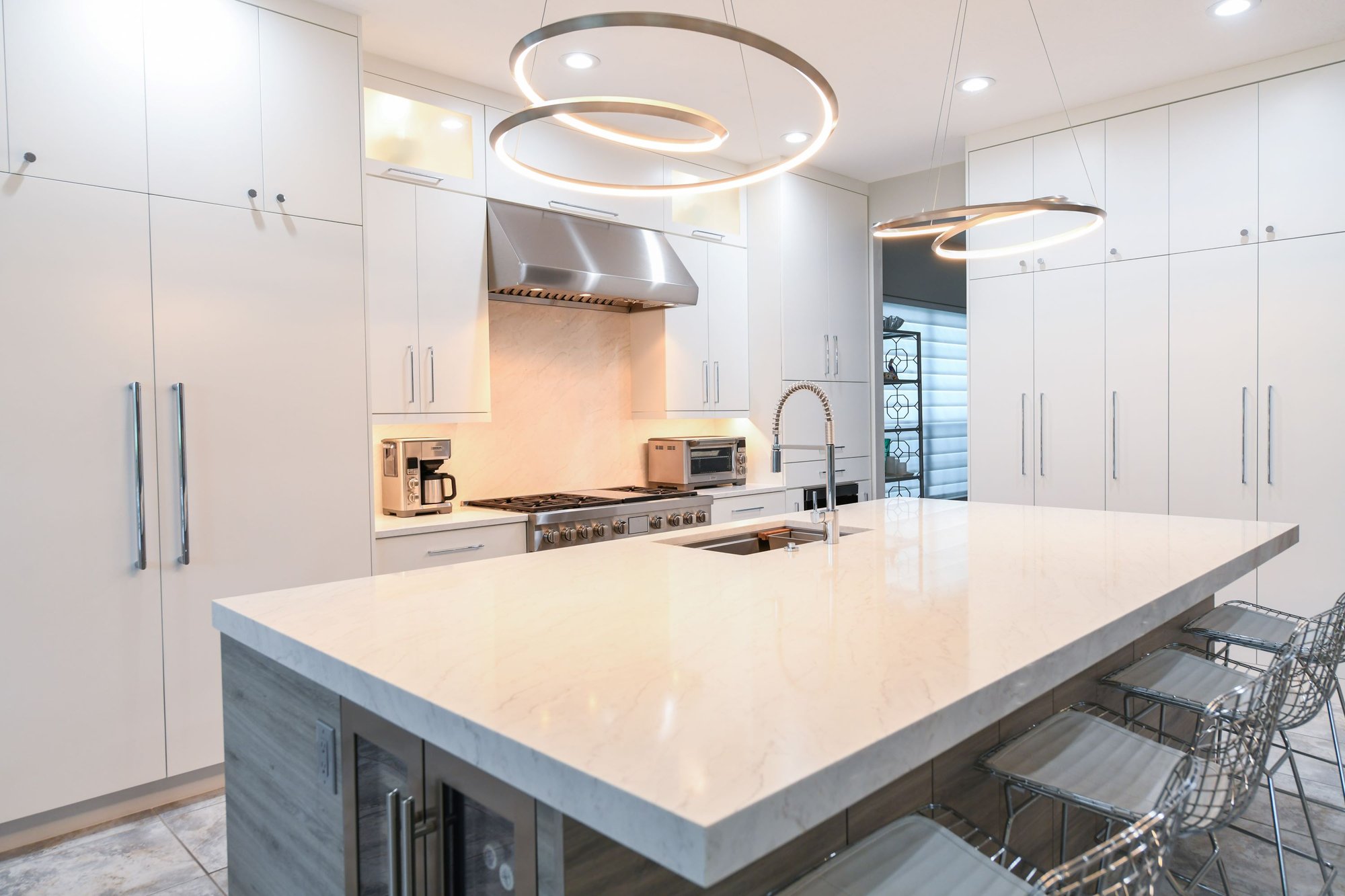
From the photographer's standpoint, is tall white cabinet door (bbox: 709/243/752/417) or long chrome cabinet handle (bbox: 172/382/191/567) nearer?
long chrome cabinet handle (bbox: 172/382/191/567)

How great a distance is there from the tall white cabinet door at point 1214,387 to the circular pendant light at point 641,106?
272cm

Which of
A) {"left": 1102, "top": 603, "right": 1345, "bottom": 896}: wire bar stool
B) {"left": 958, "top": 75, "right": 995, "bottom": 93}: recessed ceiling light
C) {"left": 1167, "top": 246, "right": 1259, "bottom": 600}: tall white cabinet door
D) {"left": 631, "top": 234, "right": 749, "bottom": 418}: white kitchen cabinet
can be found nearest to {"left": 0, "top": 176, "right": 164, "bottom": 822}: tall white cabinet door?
{"left": 631, "top": 234, "right": 749, "bottom": 418}: white kitchen cabinet

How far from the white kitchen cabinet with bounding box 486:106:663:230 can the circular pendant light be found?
138cm

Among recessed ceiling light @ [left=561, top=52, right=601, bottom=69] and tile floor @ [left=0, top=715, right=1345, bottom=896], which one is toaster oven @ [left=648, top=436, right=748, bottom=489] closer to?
recessed ceiling light @ [left=561, top=52, right=601, bottom=69]

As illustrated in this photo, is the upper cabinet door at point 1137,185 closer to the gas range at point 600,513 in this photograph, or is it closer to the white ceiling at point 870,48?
the white ceiling at point 870,48

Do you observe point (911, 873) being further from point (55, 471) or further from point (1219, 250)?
point (1219, 250)

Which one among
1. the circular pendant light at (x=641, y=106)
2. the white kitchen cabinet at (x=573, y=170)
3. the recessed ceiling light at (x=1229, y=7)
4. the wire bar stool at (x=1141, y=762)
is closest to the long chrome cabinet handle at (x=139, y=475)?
the circular pendant light at (x=641, y=106)

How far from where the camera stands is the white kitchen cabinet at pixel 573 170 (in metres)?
3.92

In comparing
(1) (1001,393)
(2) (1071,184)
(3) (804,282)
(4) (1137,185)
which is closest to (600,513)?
(3) (804,282)

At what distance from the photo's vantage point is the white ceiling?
3.25 m

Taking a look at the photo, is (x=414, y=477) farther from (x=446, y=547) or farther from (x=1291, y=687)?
(x=1291, y=687)

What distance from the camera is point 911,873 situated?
4.00ft

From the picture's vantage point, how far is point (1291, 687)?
1823 mm

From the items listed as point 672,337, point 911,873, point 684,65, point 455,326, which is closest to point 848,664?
point 911,873
